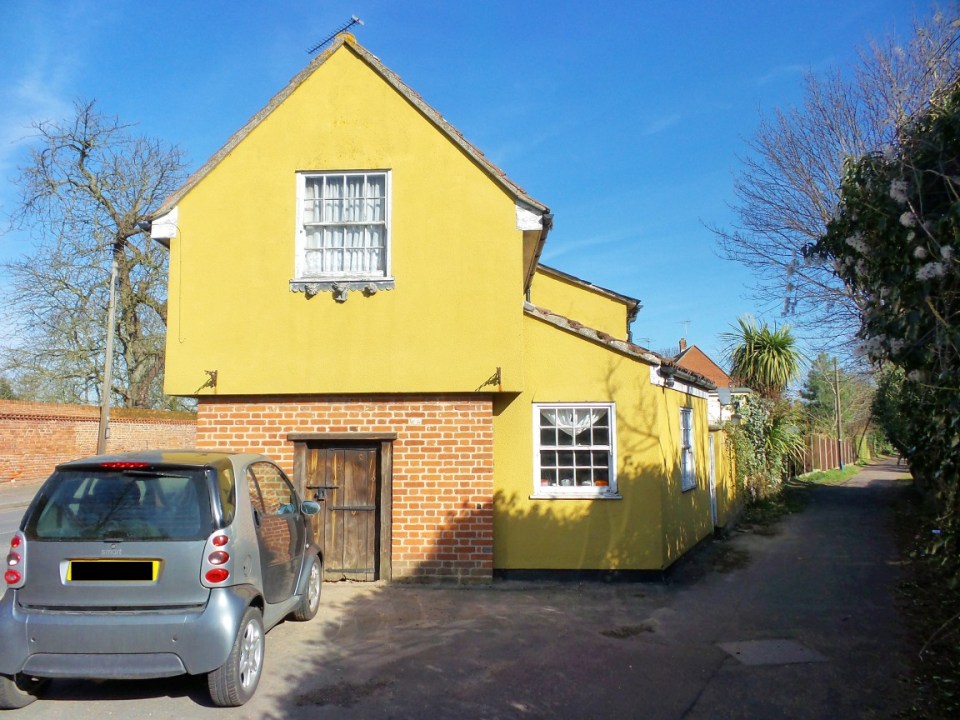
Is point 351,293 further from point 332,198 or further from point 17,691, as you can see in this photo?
point 17,691

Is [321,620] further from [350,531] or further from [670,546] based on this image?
[670,546]

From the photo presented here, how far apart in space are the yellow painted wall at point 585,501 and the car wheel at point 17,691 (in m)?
5.63

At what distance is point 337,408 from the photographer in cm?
982

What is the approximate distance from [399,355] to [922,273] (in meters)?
6.56

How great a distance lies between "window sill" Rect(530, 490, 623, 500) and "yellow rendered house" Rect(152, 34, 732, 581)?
0.02m

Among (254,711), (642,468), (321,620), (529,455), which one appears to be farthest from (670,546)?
(254,711)

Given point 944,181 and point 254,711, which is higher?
point 944,181

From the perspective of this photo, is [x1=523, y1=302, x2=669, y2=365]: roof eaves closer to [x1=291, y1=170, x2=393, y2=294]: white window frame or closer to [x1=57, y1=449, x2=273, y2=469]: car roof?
[x1=291, y1=170, x2=393, y2=294]: white window frame

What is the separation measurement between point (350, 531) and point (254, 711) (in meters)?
4.49

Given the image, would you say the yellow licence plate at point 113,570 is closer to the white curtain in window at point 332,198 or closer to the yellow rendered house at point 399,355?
the yellow rendered house at point 399,355

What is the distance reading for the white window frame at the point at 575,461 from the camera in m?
9.81

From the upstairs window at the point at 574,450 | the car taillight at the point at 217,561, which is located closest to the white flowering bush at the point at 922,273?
the car taillight at the point at 217,561

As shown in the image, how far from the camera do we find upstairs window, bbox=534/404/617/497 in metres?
9.88

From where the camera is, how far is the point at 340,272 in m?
9.98
